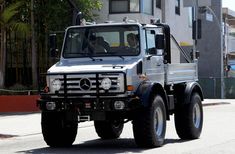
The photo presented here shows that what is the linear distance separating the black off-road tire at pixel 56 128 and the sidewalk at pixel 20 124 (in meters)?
3.83

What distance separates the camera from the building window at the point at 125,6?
35031mm

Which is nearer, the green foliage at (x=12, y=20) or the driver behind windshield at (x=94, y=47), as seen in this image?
the driver behind windshield at (x=94, y=47)

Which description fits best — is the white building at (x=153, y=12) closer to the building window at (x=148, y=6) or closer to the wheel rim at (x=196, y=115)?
the building window at (x=148, y=6)

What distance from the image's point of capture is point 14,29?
91.1 ft

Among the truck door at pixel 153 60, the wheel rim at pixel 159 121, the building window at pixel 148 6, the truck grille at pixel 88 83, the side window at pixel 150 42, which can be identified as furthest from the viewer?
the building window at pixel 148 6

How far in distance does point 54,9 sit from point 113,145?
16.7m

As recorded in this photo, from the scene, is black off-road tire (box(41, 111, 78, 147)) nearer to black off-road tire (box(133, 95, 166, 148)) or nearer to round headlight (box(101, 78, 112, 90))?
round headlight (box(101, 78, 112, 90))

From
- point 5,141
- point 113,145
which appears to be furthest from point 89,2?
point 113,145

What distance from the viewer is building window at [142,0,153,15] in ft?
117

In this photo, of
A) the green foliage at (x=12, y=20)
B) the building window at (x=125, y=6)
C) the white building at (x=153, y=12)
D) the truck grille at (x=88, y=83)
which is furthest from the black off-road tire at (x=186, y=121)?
the building window at (x=125, y=6)

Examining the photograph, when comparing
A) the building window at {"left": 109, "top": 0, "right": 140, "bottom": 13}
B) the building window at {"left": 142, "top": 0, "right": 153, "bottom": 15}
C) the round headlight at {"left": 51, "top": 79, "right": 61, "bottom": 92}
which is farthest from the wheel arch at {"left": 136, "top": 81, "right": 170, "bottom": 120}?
the building window at {"left": 142, "top": 0, "right": 153, "bottom": 15}

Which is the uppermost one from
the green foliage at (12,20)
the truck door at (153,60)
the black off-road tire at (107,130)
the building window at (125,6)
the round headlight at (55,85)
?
the building window at (125,6)

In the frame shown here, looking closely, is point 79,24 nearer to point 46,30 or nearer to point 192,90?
point 192,90

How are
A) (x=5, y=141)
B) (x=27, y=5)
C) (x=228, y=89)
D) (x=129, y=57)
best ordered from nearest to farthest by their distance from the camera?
(x=129, y=57) < (x=5, y=141) < (x=27, y=5) < (x=228, y=89)
